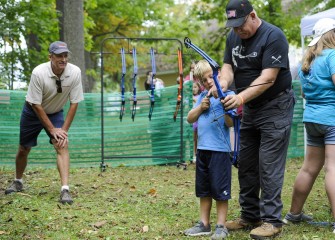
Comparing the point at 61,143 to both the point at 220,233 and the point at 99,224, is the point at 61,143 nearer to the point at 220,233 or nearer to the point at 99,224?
the point at 99,224

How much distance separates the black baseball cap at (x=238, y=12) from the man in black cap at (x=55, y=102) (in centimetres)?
292

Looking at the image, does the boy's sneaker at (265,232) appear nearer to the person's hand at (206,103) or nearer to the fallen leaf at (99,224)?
the person's hand at (206,103)

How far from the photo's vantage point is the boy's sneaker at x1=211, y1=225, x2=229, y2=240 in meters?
5.58

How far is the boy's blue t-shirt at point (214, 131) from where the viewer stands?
5.67 metres

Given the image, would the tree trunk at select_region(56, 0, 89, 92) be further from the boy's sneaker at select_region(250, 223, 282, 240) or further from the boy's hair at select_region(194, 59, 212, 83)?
the boy's sneaker at select_region(250, 223, 282, 240)

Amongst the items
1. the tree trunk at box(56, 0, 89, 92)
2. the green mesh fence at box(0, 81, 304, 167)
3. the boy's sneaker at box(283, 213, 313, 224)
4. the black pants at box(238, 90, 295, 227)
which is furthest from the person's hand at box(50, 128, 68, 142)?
the tree trunk at box(56, 0, 89, 92)

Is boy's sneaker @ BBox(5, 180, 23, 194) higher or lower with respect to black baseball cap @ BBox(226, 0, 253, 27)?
lower

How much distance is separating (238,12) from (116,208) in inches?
117

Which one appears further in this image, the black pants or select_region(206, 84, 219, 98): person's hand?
the black pants

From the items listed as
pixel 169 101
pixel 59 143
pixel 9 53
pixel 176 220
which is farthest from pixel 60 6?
pixel 176 220

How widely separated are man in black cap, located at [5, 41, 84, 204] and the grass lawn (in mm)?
550

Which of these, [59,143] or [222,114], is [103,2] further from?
[222,114]

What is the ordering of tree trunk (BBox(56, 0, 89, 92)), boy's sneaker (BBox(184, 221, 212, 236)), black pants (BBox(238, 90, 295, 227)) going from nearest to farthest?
1. black pants (BBox(238, 90, 295, 227))
2. boy's sneaker (BBox(184, 221, 212, 236))
3. tree trunk (BBox(56, 0, 89, 92))

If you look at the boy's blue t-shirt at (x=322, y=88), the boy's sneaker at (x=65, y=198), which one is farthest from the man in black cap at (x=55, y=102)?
the boy's blue t-shirt at (x=322, y=88)
